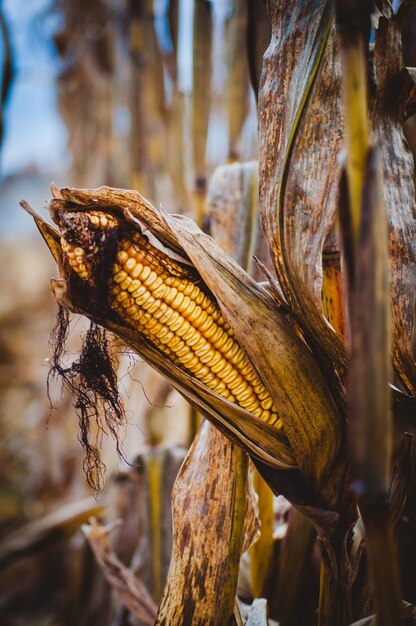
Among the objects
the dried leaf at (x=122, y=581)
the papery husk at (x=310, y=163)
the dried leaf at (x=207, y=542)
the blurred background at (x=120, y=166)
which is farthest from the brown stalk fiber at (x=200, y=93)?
the dried leaf at (x=122, y=581)

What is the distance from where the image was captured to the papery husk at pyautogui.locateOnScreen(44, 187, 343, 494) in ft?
1.51

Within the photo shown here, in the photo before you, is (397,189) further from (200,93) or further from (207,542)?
(200,93)

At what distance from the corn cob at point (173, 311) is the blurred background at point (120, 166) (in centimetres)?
10

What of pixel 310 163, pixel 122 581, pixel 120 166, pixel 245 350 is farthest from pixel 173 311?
pixel 120 166

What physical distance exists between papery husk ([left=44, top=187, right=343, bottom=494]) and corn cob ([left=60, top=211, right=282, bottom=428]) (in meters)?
0.02

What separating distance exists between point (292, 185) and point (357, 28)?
0.19 meters

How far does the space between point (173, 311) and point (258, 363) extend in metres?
0.11

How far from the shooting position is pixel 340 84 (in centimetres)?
48

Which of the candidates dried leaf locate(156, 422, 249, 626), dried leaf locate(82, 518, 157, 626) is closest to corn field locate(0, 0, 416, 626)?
dried leaf locate(156, 422, 249, 626)

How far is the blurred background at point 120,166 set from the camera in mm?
981

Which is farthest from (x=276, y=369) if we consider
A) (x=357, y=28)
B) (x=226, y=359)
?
(x=357, y=28)

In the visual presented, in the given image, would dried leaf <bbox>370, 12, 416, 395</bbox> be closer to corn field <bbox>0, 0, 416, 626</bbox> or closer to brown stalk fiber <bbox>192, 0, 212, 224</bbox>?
corn field <bbox>0, 0, 416, 626</bbox>

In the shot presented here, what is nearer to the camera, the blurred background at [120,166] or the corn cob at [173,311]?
the corn cob at [173,311]

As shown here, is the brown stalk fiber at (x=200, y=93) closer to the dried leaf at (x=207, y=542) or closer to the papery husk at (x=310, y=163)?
the papery husk at (x=310, y=163)
